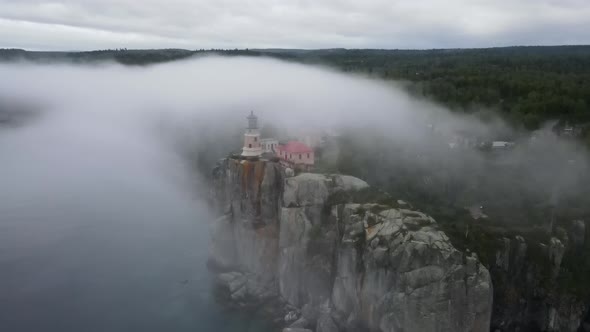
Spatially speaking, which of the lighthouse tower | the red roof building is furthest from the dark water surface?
the red roof building

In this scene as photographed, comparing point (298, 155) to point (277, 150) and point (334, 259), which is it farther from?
point (334, 259)

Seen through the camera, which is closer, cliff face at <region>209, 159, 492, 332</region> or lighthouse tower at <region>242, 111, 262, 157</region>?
cliff face at <region>209, 159, 492, 332</region>

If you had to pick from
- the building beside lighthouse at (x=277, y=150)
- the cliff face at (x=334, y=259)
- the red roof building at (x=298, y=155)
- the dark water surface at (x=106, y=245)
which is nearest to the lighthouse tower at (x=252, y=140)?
the building beside lighthouse at (x=277, y=150)

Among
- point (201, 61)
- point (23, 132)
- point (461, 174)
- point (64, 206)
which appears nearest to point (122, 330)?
point (461, 174)

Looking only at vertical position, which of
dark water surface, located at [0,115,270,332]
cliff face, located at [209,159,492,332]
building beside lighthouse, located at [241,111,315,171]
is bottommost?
dark water surface, located at [0,115,270,332]

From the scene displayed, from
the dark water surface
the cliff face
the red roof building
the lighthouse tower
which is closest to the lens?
the cliff face

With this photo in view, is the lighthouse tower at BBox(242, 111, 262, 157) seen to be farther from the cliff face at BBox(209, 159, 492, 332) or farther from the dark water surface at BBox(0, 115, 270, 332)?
the dark water surface at BBox(0, 115, 270, 332)

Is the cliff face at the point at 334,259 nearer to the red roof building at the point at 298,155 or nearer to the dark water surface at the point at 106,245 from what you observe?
the red roof building at the point at 298,155

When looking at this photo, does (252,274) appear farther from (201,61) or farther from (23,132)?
(201,61)
